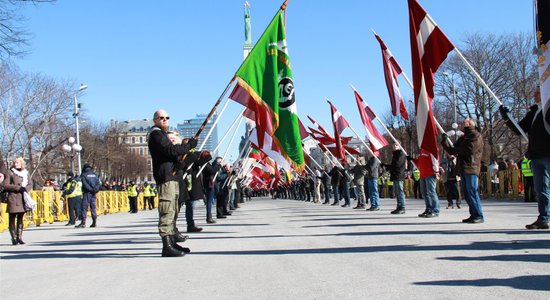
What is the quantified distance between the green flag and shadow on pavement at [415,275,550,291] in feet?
24.2

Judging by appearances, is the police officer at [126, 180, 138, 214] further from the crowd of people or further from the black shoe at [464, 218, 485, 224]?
the black shoe at [464, 218, 485, 224]

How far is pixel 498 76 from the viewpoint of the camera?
46.1 m

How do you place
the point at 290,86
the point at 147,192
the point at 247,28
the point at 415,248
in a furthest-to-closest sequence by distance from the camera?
1. the point at 247,28
2. the point at 147,192
3. the point at 290,86
4. the point at 415,248

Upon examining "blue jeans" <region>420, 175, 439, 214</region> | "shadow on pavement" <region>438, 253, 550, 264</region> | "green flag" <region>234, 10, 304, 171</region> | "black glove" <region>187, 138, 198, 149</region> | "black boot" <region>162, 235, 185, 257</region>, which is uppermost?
"green flag" <region>234, 10, 304, 171</region>

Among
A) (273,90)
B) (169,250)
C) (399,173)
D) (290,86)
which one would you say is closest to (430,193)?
(399,173)

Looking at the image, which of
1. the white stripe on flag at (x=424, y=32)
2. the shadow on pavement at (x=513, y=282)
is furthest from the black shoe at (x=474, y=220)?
the shadow on pavement at (x=513, y=282)

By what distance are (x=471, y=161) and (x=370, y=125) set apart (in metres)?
7.45

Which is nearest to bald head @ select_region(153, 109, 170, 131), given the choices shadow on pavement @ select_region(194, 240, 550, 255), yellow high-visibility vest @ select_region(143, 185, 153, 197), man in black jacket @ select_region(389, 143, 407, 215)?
shadow on pavement @ select_region(194, 240, 550, 255)

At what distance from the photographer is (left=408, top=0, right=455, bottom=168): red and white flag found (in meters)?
10.8

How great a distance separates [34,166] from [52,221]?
1135 inches

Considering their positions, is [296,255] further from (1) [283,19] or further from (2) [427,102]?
(1) [283,19]

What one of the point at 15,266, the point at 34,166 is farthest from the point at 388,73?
the point at 34,166

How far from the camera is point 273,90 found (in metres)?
12.6

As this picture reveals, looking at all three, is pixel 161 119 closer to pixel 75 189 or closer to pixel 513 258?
pixel 513 258
